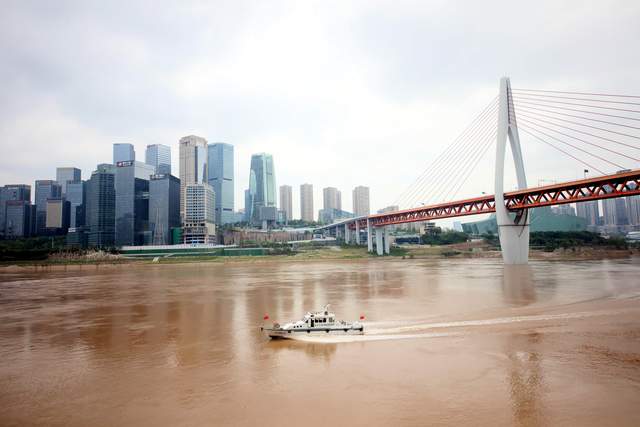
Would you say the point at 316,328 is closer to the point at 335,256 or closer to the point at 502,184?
the point at 502,184

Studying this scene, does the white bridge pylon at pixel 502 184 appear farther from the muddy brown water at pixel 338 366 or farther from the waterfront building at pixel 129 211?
the waterfront building at pixel 129 211

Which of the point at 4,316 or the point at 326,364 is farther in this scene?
the point at 4,316

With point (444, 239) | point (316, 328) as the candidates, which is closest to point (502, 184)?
point (316, 328)

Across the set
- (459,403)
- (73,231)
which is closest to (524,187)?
(459,403)

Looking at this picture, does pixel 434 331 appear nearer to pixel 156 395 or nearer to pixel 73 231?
pixel 156 395

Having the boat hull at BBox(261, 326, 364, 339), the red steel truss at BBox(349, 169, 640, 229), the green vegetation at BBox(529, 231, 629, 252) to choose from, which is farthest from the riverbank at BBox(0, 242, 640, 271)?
the boat hull at BBox(261, 326, 364, 339)

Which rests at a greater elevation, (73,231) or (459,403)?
(73,231)

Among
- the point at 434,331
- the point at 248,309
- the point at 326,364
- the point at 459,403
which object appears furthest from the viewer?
the point at 248,309
